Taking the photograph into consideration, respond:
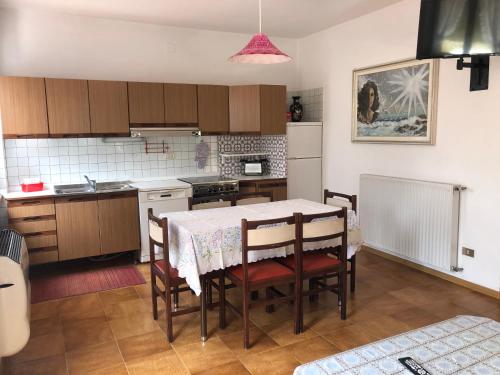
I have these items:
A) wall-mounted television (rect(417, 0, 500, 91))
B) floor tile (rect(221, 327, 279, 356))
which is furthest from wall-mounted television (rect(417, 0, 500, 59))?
floor tile (rect(221, 327, 279, 356))

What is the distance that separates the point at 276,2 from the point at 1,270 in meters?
3.30

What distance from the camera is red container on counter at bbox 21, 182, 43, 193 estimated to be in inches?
165

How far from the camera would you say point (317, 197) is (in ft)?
17.9

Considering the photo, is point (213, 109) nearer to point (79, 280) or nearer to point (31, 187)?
point (31, 187)

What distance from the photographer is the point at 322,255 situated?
10.4 ft

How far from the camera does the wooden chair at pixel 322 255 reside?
9.16 ft

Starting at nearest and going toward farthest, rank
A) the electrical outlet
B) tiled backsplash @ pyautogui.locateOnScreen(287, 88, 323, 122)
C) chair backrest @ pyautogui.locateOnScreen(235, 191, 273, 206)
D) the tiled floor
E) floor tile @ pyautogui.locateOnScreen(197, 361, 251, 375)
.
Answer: floor tile @ pyautogui.locateOnScreen(197, 361, 251, 375)
the tiled floor
the electrical outlet
chair backrest @ pyautogui.locateOnScreen(235, 191, 273, 206)
tiled backsplash @ pyautogui.locateOnScreen(287, 88, 323, 122)

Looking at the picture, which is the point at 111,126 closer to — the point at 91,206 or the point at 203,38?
the point at 91,206

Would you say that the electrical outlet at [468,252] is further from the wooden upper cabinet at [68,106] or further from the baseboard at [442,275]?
the wooden upper cabinet at [68,106]

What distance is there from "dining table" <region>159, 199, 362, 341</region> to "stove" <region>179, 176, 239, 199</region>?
1.42 metres

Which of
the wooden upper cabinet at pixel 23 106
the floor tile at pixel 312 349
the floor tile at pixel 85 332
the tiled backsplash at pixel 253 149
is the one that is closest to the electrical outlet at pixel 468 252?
the floor tile at pixel 312 349

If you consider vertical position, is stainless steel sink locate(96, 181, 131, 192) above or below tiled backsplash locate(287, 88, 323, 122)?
below

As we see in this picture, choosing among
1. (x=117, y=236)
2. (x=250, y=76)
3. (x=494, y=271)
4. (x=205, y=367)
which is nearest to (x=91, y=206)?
(x=117, y=236)

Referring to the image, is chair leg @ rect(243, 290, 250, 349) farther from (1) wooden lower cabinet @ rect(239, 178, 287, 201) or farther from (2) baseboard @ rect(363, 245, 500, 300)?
(1) wooden lower cabinet @ rect(239, 178, 287, 201)
